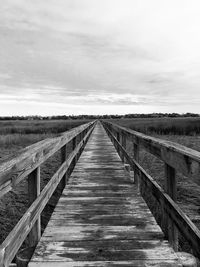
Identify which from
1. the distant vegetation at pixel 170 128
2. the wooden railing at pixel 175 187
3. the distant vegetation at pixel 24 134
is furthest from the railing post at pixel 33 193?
the distant vegetation at pixel 170 128

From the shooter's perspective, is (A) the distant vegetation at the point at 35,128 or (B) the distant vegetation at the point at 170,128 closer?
(B) the distant vegetation at the point at 170,128

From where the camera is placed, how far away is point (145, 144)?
141 inches

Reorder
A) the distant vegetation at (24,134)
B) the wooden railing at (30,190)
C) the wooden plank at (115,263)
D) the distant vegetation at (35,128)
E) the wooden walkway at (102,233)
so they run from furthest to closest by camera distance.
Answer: the distant vegetation at (35,128), the distant vegetation at (24,134), the wooden walkway at (102,233), the wooden plank at (115,263), the wooden railing at (30,190)

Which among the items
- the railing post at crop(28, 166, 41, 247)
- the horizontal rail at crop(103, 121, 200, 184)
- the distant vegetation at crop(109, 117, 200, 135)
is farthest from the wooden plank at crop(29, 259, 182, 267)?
the distant vegetation at crop(109, 117, 200, 135)

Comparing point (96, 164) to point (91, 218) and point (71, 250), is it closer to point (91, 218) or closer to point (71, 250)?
point (91, 218)

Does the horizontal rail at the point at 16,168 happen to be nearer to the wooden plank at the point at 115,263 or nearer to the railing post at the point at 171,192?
the wooden plank at the point at 115,263

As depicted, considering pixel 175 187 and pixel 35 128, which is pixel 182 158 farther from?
pixel 35 128

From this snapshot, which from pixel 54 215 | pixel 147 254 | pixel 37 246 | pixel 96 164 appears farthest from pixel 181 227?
pixel 96 164

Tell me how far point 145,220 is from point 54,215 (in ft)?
4.10

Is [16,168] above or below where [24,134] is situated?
above

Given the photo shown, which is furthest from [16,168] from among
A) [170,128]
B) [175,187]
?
[170,128]

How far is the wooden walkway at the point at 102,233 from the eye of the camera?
2434 mm

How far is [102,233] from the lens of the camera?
119 inches

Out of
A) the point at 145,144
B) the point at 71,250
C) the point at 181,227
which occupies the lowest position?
the point at 71,250
